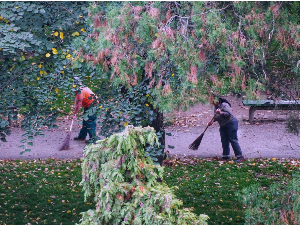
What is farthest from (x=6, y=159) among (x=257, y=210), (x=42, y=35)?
(x=257, y=210)

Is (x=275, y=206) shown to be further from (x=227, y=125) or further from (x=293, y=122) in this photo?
(x=227, y=125)

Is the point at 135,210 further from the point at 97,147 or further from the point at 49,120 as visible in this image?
the point at 49,120

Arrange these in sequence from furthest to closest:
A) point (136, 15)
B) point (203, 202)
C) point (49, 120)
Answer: point (203, 202) → point (49, 120) → point (136, 15)

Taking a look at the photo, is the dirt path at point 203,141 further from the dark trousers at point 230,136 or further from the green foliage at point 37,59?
the green foliage at point 37,59

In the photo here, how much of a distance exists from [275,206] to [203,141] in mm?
6377

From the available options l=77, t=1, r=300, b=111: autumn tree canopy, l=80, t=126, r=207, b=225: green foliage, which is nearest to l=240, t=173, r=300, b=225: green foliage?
l=80, t=126, r=207, b=225: green foliage

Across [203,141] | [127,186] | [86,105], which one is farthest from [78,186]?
[127,186]

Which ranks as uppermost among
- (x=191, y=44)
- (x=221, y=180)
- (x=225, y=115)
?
(x=191, y=44)

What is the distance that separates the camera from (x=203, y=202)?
6750mm

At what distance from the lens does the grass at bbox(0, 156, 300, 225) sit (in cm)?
637

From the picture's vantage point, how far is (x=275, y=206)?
13.8 feet

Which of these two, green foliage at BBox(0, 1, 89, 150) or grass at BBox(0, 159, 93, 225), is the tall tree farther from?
grass at BBox(0, 159, 93, 225)

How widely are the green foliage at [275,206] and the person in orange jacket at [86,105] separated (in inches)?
92.5

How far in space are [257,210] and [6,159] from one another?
7.18 metres
